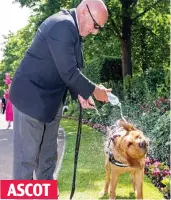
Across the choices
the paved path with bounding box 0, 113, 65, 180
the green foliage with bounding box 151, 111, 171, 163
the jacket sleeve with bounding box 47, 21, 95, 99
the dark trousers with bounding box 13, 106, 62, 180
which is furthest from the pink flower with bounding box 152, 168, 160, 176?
the jacket sleeve with bounding box 47, 21, 95, 99

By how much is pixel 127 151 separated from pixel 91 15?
1.57 m

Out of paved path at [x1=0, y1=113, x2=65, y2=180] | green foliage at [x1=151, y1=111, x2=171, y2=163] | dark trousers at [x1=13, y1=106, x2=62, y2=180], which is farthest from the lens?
green foliage at [x1=151, y1=111, x2=171, y2=163]

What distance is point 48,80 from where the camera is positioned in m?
3.76

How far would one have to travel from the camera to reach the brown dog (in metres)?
4.36

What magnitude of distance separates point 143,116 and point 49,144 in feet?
17.3

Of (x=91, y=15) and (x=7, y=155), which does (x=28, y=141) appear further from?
(x=7, y=155)

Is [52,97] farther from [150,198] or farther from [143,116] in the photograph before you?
[143,116]

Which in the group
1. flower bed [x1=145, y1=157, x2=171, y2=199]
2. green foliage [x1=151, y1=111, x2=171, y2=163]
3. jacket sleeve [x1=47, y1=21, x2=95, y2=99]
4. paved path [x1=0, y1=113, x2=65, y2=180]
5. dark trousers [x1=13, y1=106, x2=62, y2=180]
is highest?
jacket sleeve [x1=47, y1=21, x2=95, y2=99]

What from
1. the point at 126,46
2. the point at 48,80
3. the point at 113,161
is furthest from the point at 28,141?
the point at 126,46

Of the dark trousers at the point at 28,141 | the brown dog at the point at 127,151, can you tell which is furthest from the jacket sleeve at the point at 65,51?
the brown dog at the point at 127,151

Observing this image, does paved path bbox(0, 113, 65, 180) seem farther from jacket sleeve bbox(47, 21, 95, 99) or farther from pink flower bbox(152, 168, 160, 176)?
jacket sleeve bbox(47, 21, 95, 99)

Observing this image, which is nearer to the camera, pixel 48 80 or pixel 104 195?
pixel 48 80

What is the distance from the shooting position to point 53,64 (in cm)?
369

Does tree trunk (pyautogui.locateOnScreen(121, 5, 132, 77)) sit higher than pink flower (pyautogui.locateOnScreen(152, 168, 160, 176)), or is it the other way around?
tree trunk (pyautogui.locateOnScreen(121, 5, 132, 77))
